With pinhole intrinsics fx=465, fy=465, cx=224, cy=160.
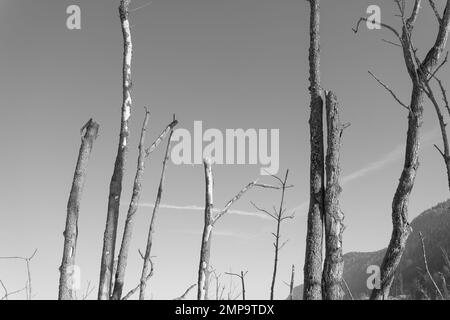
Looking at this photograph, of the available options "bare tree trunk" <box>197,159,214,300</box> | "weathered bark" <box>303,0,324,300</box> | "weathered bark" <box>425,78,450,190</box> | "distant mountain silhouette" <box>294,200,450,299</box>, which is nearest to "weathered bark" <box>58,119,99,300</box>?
"bare tree trunk" <box>197,159,214,300</box>

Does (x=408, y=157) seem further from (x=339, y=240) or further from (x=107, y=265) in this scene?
(x=107, y=265)

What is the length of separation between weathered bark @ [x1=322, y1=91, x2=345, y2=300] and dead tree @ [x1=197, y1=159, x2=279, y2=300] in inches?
97.8

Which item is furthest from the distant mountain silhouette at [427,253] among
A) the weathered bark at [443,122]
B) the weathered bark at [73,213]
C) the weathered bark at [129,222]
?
the weathered bark at [443,122]

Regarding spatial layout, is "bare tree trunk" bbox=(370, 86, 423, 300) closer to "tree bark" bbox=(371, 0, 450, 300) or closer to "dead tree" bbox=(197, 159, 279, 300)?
"tree bark" bbox=(371, 0, 450, 300)

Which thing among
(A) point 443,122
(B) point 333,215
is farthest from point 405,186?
(A) point 443,122

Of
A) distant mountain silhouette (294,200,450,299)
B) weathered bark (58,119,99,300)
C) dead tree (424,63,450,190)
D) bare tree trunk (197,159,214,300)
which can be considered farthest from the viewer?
distant mountain silhouette (294,200,450,299)

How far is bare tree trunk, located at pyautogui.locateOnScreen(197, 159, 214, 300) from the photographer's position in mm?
9141

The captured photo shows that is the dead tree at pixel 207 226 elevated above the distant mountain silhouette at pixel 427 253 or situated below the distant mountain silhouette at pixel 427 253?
above

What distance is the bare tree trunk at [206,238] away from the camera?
30.0 ft

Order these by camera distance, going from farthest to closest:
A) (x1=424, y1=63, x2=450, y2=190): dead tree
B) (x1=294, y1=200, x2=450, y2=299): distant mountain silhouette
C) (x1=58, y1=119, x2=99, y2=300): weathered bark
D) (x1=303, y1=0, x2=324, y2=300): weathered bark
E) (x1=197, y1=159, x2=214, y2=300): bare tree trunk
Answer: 1. (x1=294, y1=200, x2=450, y2=299): distant mountain silhouette
2. (x1=197, y1=159, x2=214, y2=300): bare tree trunk
3. (x1=58, y1=119, x2=99, y2=300): weathered bark
4. (x1=303, y1=0, x2=324, y2=300): weathered bark
5. (x1=424, y1=63, x2=450, y2=190): dead tree

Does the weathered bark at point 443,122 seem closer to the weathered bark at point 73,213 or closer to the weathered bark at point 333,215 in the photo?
the weathered bark at point 333,215

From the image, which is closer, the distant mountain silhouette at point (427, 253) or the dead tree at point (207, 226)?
the dead tree at point (207, 226)
